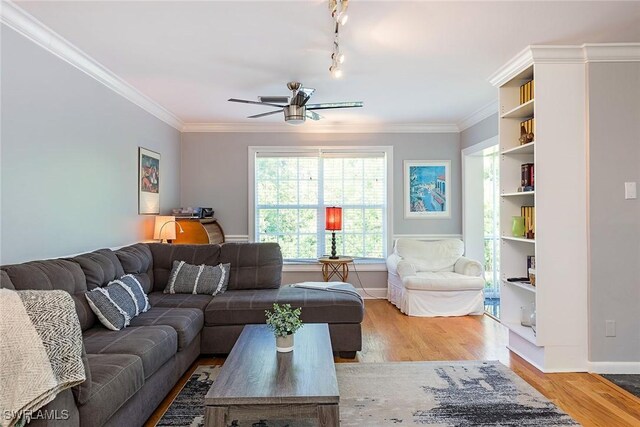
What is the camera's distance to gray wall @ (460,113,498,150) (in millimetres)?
4875

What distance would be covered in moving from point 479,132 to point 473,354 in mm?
2941

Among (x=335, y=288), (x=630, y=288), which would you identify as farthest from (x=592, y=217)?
(x=335, y=288)

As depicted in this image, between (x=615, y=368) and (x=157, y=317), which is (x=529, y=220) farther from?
(x=157, y=317)

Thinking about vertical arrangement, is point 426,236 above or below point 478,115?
below

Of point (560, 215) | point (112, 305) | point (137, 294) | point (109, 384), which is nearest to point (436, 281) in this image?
point (560, 215)

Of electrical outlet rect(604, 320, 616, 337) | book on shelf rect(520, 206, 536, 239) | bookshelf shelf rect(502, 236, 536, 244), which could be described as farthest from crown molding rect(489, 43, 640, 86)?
electrical outlet rect(604, 320, 616, 337)

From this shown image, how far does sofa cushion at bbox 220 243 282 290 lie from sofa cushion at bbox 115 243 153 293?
2.27ft

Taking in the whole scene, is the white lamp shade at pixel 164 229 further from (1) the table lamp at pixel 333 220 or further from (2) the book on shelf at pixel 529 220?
(2) the book on shelf at pixel 529 220

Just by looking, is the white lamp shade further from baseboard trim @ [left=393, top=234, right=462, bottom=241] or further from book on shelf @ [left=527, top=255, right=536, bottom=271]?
book on shelf @ [left=527, top=255, right=536, bottom=271]

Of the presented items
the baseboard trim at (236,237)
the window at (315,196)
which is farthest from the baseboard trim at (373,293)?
the baseboard trim at (236,237)

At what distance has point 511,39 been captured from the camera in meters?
3.02

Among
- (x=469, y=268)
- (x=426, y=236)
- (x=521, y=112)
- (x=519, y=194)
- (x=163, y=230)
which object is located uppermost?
(x=521, y=112)

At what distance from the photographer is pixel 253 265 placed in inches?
164

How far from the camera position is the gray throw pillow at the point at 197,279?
12.6 feet
